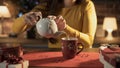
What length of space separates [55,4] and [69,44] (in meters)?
0.75

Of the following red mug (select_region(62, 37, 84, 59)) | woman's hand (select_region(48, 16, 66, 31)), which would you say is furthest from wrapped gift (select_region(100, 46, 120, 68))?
woman's hand (select_region(48, 16, 66, 31))

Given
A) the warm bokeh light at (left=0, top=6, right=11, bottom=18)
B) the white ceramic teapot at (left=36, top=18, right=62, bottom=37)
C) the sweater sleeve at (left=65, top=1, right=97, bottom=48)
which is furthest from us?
the warm bokeh light at (left=0, top=6, right=11, bottom=18)

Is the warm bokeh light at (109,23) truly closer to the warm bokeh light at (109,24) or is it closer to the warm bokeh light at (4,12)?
the warm bokeh light at (109,24)

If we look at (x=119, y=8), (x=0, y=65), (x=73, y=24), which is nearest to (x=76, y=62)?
(x=0, y=65)

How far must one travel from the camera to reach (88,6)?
1821mm

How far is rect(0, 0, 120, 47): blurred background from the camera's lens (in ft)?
11.0

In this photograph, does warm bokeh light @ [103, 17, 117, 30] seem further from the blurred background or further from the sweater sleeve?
the sweater sleeve

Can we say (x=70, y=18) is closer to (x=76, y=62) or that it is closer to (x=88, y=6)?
(x=88, y=6)

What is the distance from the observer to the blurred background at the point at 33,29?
3365mm

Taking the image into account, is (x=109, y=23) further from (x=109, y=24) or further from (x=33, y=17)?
(x=33, y=17)

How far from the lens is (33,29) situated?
3.37 metres

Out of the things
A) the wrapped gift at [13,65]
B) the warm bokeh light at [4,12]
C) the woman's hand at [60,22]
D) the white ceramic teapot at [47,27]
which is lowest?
the wrapped gift at [13,65]

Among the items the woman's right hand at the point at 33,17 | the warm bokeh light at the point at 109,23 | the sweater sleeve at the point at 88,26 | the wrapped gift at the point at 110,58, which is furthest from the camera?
the warm bokeh light at the point at 109,23

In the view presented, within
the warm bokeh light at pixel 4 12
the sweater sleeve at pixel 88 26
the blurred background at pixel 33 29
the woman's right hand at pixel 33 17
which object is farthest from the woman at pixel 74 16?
the warm bokeh light at pixel 4 12
